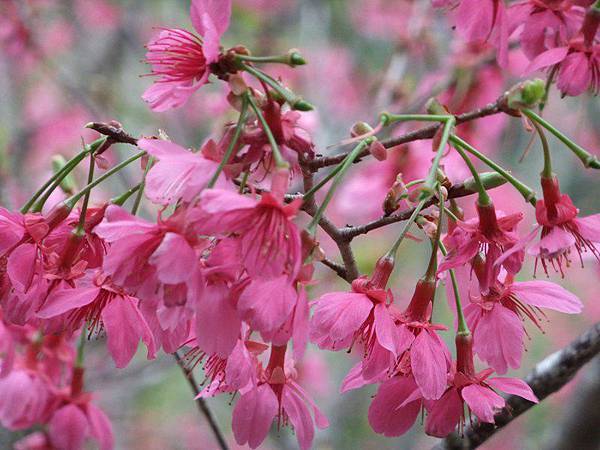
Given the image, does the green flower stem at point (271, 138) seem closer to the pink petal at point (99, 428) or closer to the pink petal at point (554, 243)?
the pink petal at point (554, 243)

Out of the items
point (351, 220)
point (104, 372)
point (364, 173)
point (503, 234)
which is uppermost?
point (503, 234)

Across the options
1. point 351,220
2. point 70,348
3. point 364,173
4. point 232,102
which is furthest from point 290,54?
point 351,220

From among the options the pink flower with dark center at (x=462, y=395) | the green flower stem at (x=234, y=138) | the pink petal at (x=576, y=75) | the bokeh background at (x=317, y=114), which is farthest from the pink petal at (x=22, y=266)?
the bokeh background at (x=317, y=114)

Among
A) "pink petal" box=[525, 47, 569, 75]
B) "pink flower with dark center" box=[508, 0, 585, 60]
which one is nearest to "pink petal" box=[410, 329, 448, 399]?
"pink petal" box=[525, 47, 569, 75]

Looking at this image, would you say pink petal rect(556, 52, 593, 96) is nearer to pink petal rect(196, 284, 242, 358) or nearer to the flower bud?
the flower bud

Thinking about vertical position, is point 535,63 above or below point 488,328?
above

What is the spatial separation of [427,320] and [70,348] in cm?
75

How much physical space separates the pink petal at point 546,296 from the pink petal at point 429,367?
14 centimetres

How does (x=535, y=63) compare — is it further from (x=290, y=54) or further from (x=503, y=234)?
(x=290, y=54)

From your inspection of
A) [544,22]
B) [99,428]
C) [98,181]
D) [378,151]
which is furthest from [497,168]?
[99,428]

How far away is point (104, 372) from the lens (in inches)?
86.3

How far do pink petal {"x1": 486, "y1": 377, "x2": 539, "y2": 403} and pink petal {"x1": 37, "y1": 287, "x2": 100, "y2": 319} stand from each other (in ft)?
1.59

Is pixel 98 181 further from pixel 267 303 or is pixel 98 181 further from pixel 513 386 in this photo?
pixel 513 386

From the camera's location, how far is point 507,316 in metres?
0.91
